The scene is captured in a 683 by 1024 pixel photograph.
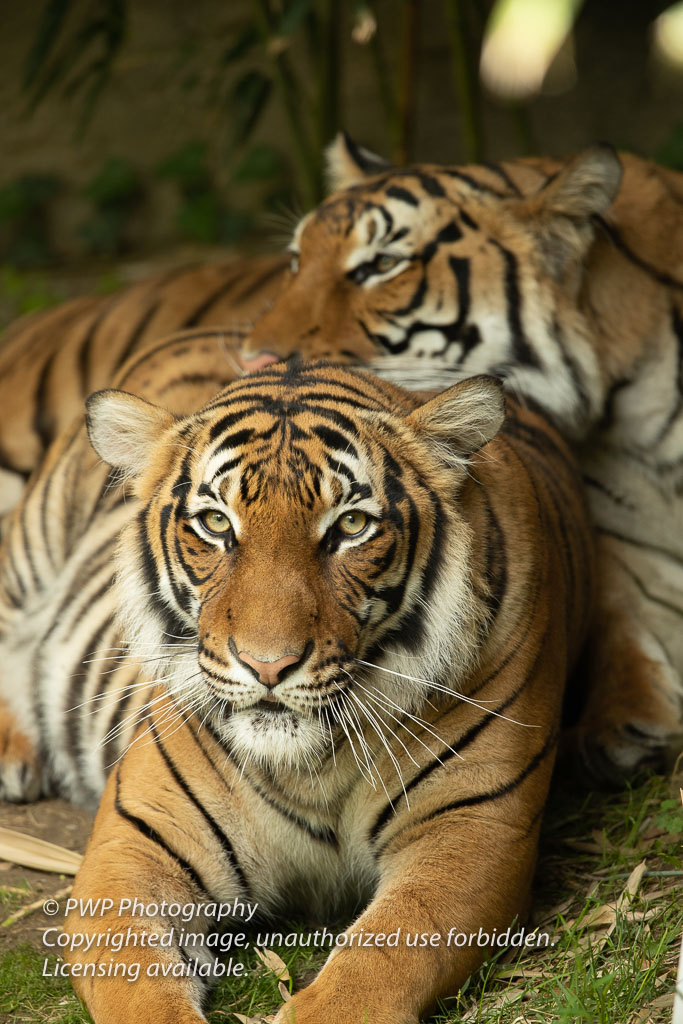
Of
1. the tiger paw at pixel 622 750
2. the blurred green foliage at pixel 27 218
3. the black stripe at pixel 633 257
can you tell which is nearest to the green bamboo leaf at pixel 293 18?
the black stripe at pixel 633 257

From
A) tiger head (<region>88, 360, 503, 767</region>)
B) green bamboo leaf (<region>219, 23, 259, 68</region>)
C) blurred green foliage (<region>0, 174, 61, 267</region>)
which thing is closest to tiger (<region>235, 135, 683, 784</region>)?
tiger head (<region>88, 360, 503, 767</region>)

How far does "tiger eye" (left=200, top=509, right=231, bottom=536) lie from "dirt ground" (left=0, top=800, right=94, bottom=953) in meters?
0.95

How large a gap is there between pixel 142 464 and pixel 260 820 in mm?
676

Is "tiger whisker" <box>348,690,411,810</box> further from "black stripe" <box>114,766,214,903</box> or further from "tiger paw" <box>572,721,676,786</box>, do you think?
"tiger paw" <box>572,721,676,786</box>

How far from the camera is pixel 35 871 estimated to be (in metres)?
2.55

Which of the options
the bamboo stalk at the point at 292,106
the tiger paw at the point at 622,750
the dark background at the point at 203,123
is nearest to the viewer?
the tiger paw at the point at 622,750

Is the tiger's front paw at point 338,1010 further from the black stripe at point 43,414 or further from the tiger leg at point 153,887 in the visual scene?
the black stripe at point 43,414

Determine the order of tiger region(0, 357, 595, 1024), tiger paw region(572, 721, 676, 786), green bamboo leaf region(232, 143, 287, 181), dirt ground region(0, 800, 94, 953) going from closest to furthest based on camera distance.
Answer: tiger region(0, 357, 595, 1024) < dirt ground region(0, 800, 94, 953) < tiger paw region(572, 721, 676, 786) < green bamboo leaf region(232, 143, 287, 181)

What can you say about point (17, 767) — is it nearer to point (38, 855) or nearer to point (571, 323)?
point (38, 855)

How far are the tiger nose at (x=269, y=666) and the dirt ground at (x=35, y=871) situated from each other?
3.05 feet

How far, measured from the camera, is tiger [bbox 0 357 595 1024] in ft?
5.86

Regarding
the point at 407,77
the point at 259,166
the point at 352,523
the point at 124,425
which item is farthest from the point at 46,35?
the point at 352,523

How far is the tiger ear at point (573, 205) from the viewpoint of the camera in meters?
2.82

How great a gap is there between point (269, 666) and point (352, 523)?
0.30 metres
